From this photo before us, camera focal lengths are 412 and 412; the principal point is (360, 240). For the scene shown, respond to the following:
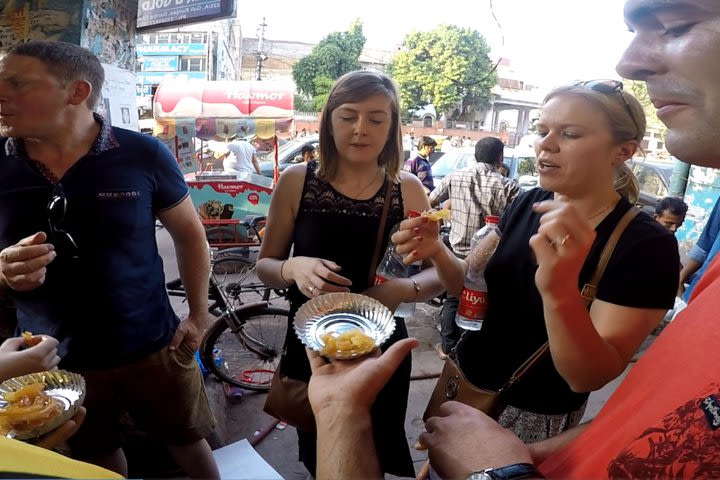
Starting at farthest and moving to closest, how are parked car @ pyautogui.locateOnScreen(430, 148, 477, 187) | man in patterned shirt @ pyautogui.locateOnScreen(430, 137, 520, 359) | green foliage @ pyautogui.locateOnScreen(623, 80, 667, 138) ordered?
parked car @ pyautogui.locateOnScreen(430, 148, 477, 187), man in patterned shirt @ pyautogui.locateOnScreen(430, 137, 520, 359), green foliage @ pyautogui.locateOnScreen(623, 80, 667, 138)

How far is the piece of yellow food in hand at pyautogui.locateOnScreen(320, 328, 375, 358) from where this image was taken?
47.7 inches

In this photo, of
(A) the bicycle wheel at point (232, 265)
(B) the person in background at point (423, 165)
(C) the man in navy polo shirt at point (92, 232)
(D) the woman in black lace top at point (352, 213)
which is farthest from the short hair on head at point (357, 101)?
(B) the person in background at point (423, 165)

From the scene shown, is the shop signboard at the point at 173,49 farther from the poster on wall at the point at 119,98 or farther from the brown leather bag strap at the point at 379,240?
the brown leather bag strap at the point at 379,240

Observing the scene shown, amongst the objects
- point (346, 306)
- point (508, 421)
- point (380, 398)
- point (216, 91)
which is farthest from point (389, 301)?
point (216, 91)

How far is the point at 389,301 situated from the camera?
1.87 meters

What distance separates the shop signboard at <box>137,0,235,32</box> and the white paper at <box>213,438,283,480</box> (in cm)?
318

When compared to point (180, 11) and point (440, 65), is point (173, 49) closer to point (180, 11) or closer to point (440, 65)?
point (440, 65)

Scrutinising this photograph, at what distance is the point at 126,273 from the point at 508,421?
1789 millimetres

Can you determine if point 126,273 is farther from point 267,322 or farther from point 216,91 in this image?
point 216,91

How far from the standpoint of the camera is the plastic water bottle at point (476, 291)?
1645mm

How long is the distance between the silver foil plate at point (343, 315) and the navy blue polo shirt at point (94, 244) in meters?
0.88

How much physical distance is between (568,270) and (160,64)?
40300mm

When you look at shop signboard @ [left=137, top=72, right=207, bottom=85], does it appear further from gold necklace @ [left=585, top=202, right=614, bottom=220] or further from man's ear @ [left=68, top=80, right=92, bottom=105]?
gold necklace @ [left=585, top=202, right=614, bottom=220]

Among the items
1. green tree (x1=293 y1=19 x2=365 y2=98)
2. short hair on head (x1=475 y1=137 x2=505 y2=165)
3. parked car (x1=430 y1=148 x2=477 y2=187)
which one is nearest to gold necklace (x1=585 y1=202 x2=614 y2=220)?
short hair on head (x1=475 y1=137 x2=505 y2=165)
